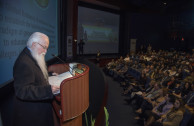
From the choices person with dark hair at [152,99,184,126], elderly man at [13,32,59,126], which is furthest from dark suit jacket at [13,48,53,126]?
person with dark hair at [152,99,184,126]

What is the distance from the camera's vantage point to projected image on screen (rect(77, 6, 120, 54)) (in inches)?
395

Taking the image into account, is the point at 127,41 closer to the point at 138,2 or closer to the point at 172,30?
the point at 138,2

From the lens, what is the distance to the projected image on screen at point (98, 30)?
10.0 meters

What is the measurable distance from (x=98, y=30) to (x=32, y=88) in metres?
10.2

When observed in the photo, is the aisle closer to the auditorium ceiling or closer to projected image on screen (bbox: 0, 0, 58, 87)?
projected image on screen (bbox: 0, 0, 58, 87)

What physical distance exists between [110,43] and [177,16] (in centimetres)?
771

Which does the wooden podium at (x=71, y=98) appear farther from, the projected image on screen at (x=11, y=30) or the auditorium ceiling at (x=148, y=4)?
the auditorium ceiling at (x=148, y=4)

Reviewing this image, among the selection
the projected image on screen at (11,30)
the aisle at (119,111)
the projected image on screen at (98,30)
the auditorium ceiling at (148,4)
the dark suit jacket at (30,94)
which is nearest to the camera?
the dark suit jacket at (30,94)

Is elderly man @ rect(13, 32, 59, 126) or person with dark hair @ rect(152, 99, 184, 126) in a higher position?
elderly man @ rect(13, 32, 59, 126)

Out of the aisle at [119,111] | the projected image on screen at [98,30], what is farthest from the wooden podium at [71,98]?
the projected image on screen at [98,30]

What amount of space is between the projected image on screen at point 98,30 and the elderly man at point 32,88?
29.6 feet

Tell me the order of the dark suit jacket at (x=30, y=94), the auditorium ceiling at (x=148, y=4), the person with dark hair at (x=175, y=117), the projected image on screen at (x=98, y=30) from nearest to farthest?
the dark suit jacket at (x=30, y=94)
the person with dark hair at (x=175, y=117)
the projected image on screen at (x=98, y=30)
the auditorium ceiling at (x=148, y=4)

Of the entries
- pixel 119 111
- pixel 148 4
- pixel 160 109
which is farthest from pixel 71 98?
pixel 148 4

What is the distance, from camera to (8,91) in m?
1.42
